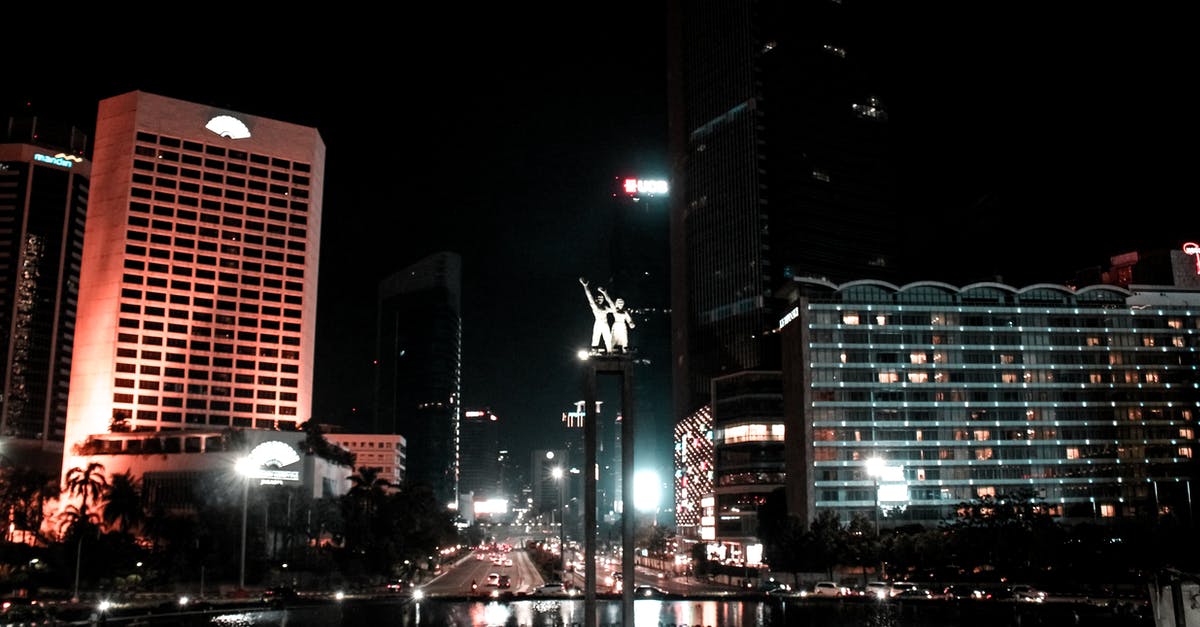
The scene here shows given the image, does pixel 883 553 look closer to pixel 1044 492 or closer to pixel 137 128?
pixel 1044 492

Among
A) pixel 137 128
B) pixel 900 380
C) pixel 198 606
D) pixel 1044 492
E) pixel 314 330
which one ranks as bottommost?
pixel 198 606

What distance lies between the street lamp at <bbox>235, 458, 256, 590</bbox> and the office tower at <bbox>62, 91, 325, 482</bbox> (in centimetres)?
3232

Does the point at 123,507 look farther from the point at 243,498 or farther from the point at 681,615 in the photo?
the point at 681,615

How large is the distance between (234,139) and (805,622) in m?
154

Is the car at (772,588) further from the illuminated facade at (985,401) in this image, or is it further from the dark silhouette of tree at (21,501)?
the dark silhouette of tree at (21,501)

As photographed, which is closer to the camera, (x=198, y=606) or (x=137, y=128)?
(x=198, y=606)

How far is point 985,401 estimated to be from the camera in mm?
147875

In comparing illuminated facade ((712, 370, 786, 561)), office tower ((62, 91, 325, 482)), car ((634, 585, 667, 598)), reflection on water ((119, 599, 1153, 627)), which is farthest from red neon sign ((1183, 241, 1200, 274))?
office tower ((62, 91, 325, 482))

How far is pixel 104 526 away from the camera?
11750 centimetres

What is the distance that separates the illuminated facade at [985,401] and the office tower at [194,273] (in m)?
96.8

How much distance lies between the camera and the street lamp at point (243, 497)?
106787 millimetres

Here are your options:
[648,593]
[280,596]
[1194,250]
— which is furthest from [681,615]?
[1194,250]

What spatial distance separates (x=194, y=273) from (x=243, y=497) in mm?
72456

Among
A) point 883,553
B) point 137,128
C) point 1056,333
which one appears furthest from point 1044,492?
point 137,128
